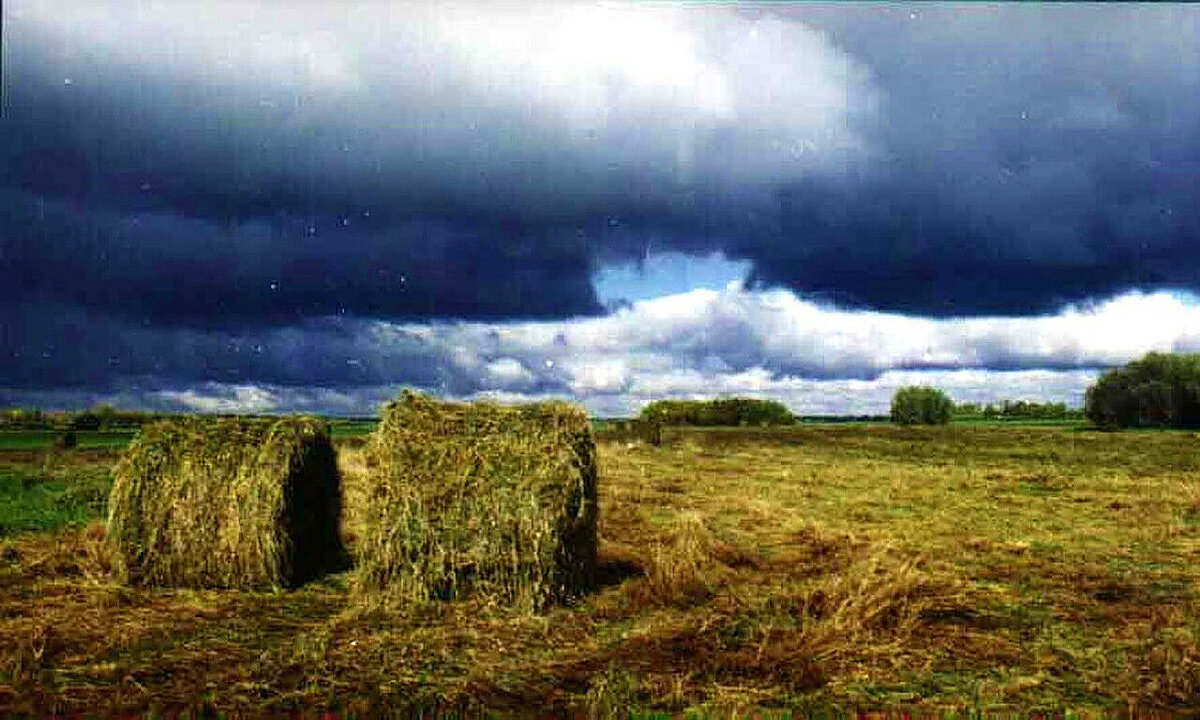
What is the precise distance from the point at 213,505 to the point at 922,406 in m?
65.0

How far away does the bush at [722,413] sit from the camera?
2309 inches

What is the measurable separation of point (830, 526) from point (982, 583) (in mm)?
3699

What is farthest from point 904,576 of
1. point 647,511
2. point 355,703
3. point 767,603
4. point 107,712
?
point 647,511

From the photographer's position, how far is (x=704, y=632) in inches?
295

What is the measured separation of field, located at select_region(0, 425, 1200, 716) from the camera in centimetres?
621

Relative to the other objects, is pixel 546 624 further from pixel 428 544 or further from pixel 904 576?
pixel 904 576

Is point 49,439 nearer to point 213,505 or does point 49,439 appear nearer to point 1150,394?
point 213,505

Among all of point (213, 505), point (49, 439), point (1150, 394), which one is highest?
point (1150, 394)

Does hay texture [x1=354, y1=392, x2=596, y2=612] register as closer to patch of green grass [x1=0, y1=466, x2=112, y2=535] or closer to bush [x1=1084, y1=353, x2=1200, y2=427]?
patch of green grass [x1=0, y1=466, x2=112, y2=535]

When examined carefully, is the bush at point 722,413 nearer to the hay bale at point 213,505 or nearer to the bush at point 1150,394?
the bush at point 1150,394

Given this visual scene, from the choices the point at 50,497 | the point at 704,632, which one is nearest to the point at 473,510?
the point at 704,632

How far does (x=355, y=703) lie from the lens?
594 cm

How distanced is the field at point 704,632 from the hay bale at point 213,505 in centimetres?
31

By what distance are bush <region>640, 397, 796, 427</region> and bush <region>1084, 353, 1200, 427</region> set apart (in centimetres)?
2084
